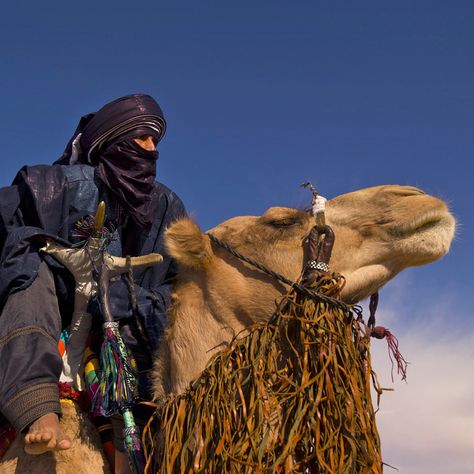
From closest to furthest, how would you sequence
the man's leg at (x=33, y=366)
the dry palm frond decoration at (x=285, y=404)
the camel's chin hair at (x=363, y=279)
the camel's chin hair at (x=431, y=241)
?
the dry palm frond decoration at (x=285, y=404), the man's leg at (x=33, y=366), the camel's chin hair at (x=431, y=241), the camel's chin hair at (x=363, y=279)

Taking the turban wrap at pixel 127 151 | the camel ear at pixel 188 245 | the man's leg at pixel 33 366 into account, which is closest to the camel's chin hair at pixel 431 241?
the camel ear at pixel 188 245

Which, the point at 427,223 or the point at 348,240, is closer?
the point at 427,223

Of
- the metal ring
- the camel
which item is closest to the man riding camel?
the camel

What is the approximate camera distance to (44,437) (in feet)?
9.50

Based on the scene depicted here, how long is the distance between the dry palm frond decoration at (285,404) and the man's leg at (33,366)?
1.51 feet

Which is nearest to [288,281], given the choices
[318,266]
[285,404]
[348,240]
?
[318,266]

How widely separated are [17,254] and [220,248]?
1015mm

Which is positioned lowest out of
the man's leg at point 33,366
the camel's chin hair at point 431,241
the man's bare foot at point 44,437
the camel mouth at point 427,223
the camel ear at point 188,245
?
the man's bare foot at point 44,437

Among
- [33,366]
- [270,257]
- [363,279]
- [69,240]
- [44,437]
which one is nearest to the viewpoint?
[44,437]

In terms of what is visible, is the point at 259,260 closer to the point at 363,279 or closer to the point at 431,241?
the point at 363,279

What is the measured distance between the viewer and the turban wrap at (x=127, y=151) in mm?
3904

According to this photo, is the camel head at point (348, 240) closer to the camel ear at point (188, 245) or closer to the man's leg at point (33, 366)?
the camel ear at point (188, 245)

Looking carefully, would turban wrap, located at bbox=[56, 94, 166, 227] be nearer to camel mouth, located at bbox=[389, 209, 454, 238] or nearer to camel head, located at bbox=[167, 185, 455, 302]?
camel head, located at bbox=[167, 185, 455, 302]

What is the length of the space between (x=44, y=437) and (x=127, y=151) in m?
1.70
